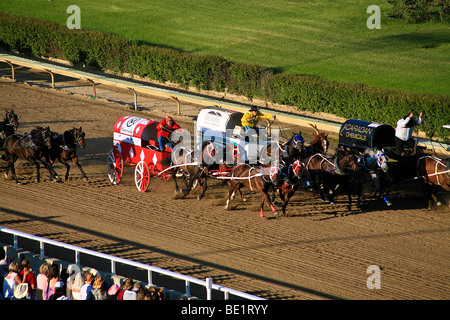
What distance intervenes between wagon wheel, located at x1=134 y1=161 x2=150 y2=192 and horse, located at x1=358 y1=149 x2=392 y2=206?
5221mm

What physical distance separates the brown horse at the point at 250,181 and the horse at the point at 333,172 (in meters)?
1.50

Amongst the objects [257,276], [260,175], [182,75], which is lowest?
[257,276]

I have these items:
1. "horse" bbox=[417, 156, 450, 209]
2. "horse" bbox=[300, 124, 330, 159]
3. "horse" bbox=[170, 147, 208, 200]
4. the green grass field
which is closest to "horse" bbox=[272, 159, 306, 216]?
"horse" bbox=[300, 124, 330, 159]

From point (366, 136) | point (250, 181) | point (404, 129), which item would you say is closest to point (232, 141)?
point (250, 181)

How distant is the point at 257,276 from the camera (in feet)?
36.3

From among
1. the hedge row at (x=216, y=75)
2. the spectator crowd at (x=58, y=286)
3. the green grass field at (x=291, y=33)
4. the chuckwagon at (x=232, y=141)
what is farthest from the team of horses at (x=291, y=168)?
the green grass field at (x=291, y=33)

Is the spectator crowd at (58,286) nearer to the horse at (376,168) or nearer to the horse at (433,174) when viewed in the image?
the horse at (376,168)

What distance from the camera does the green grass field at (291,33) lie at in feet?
88.1

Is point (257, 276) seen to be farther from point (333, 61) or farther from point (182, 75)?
point (333, 61)

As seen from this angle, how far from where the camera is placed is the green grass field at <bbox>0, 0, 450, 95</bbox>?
1057 inches

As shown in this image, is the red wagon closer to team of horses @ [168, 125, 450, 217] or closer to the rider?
team of horses @ [168, 125, 450, 217]

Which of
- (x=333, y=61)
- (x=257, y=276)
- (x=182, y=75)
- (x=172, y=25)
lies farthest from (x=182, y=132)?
(x=172, y=25)

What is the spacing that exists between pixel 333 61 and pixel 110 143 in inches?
525

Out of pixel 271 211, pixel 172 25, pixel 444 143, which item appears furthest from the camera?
pixel 172 25
